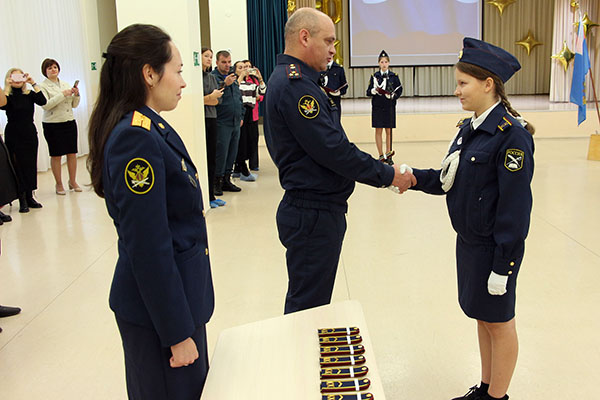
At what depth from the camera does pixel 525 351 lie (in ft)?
8.91

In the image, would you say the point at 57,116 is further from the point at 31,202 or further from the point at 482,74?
the point at 482,74

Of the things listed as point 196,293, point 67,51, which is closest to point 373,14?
point 67,51

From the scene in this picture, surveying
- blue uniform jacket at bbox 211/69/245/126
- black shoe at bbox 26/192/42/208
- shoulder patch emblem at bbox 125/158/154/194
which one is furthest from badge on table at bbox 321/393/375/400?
black shoe at bbox 26/192/42/208

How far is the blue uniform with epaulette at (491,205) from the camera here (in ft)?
6.17

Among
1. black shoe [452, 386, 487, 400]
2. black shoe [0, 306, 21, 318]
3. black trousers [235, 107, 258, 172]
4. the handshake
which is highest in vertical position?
the handshake

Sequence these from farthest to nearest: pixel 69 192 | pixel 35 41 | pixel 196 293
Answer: pixel 35 41
pixel 69 192
pixel 196 293

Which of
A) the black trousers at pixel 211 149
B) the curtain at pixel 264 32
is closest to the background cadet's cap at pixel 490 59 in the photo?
the black trousers at pixel 211 149

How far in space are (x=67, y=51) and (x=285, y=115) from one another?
8573 mm

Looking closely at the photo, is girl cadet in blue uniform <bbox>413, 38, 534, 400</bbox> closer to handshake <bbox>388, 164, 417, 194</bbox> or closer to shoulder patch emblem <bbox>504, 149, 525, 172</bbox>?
shoulder patch emblem <bbox>504, 149, 525, 172</bbox>

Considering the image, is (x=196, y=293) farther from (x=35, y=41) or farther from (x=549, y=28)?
(x=549, y=28)

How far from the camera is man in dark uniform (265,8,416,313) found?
2.15 metres

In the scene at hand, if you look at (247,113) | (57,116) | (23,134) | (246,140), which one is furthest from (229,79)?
(23,134)

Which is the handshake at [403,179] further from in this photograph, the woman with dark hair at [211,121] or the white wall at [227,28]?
the white wall at [227,28]

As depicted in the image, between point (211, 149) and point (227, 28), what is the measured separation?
4.05 meters
